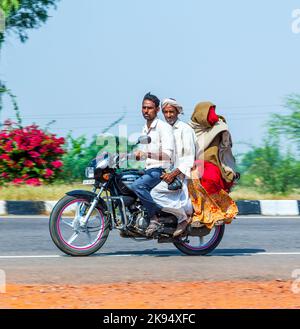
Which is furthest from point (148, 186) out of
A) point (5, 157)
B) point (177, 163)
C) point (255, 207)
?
point (5, 157)

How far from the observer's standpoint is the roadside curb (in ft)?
48.7

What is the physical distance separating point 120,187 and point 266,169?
940 centimetres

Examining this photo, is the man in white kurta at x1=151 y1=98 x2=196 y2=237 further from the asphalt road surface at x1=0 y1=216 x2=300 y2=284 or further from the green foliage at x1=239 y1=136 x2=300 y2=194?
the green foliage at x1=239 y1=136 x2=300 y2=194

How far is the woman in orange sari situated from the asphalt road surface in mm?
433

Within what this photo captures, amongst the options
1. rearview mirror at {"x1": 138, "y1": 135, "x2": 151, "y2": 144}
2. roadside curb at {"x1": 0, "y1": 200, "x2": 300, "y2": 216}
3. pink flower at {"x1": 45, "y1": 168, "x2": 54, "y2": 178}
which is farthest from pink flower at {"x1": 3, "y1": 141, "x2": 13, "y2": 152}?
rearview mirror at {"x1": 138, "y1": 135, "x2": 151, "y2": 144}

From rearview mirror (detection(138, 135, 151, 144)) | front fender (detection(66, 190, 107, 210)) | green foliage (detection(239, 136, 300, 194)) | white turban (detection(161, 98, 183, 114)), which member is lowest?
green foliage (detection(239, 136, 300, 194))

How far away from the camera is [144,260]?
31.4 feet

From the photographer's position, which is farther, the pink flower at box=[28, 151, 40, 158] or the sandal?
the pink flower at box=[28, 151, 40, 158]

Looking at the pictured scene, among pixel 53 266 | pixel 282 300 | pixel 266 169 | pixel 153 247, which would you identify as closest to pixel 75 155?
pixel 266 169

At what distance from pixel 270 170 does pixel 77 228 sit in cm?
955

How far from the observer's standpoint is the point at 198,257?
32.5ft

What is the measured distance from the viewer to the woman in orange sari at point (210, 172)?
32.2 ft

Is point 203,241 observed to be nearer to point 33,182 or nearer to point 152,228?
point 152,228
